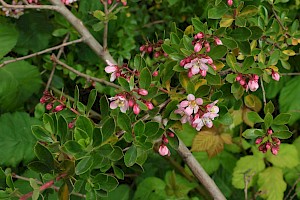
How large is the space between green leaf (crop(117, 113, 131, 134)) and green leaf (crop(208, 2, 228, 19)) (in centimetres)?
40

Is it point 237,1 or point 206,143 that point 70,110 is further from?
point 206,143

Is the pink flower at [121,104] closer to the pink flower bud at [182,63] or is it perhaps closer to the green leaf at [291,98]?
the pink flower bud at [182,63]

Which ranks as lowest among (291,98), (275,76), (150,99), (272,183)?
(272,183)

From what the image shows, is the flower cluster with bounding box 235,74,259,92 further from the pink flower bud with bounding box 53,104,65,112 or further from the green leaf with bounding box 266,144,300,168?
the green leaf with bounding box 266,144,300,168

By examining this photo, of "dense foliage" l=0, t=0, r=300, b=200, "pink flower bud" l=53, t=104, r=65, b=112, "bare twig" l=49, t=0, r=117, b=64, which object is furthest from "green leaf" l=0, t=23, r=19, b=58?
"pink flower bud" l=53, t=104, r=65, b=112

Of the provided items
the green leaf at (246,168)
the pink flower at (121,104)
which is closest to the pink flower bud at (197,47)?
the pink flower at (121,104)

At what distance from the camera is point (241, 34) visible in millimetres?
1332

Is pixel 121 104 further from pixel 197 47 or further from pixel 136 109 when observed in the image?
pixel 197 47

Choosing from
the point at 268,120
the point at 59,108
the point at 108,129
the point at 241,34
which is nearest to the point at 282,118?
the point at 268,120

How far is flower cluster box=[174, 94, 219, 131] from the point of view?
119 centimetres

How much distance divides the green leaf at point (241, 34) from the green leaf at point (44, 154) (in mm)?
597

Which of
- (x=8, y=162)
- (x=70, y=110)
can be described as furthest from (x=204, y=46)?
(x=8, y=162)

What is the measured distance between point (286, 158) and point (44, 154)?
1092 mm

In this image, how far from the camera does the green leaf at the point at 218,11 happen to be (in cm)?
135
